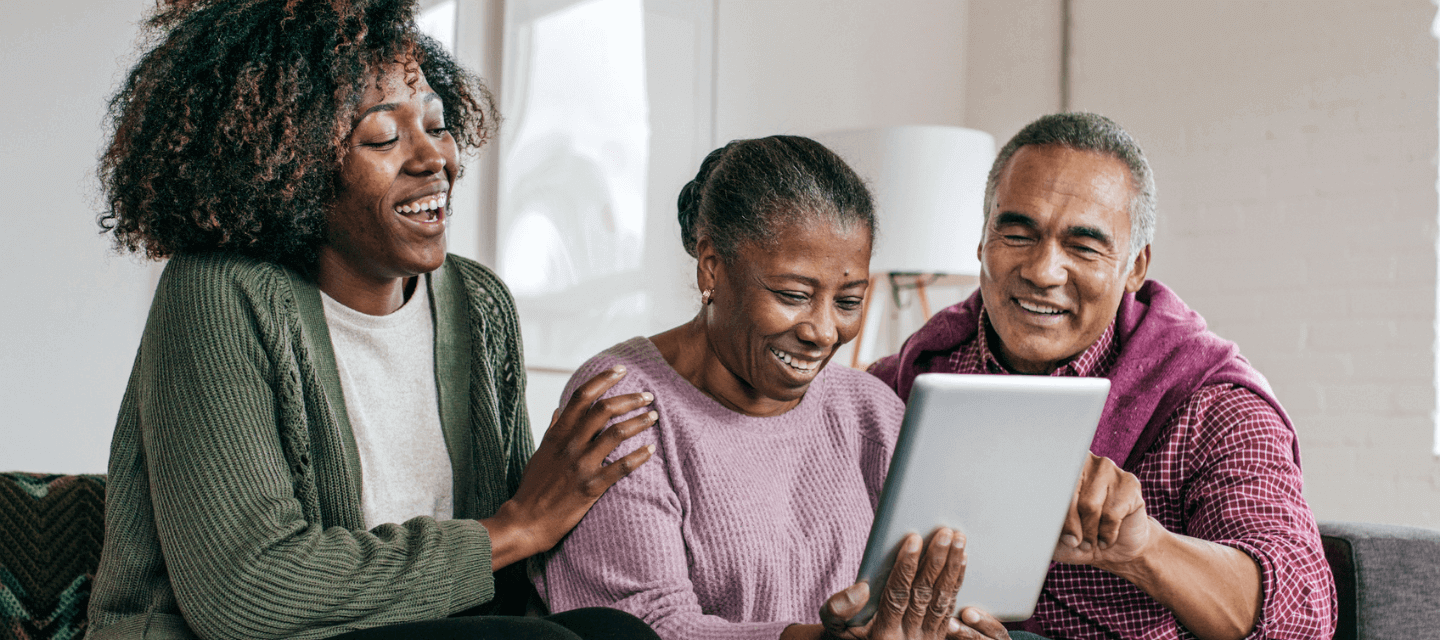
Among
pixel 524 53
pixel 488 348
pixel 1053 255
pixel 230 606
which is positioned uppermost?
pixel 524 53

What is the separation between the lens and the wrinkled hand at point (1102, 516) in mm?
1191

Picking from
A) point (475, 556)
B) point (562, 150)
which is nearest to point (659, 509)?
point (475, 556)

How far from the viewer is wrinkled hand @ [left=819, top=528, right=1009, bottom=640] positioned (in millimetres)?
1075

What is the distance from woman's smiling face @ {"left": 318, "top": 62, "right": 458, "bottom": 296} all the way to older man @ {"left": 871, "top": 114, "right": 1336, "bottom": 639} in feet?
2.54

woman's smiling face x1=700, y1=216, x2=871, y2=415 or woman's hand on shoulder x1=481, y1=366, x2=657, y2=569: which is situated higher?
woman's smiling face x1=700, y1=216, x2=871, y2=415

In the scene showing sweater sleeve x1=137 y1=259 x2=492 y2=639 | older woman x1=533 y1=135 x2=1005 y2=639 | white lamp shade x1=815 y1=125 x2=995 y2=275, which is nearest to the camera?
sweater sleeve x1=137 y1=259 x2=492 y2=639

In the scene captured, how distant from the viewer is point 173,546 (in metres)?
1.17

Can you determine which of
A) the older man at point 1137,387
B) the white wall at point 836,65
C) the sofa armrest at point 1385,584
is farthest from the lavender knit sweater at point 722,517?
the white wall at point 836,65

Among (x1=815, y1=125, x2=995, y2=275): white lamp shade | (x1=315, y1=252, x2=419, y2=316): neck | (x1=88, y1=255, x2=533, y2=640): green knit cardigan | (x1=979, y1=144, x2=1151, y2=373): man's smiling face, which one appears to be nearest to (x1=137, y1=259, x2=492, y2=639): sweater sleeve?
(x1=88, y1=255, x2=533, y2=640): green knit cardigan

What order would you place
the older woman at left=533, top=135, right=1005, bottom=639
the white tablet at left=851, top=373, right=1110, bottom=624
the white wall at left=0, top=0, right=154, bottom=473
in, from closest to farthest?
1. the white tablet at left=851, top=373, right=1110, bottom=624
2. the older woman at left=533, top=135, right=1005, bottom=639
3. the white wall at left=0, top=0, right=154, bottom=473

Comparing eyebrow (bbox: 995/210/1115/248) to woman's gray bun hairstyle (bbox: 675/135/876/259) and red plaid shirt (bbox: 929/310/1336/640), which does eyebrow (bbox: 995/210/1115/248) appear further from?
woman's gray bun hairstyle (bbox: 675/135/876/259)

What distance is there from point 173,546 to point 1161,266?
312 centimetres

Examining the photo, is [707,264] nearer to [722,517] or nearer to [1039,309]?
[722,517]

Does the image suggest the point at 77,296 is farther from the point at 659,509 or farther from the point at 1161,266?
the point at 1161,266
